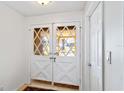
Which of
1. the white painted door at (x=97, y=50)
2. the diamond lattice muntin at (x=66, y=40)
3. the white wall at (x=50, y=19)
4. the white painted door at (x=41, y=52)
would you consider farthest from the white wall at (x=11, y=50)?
the white painted door at (x=97, y=50)

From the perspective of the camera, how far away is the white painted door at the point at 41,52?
338cm

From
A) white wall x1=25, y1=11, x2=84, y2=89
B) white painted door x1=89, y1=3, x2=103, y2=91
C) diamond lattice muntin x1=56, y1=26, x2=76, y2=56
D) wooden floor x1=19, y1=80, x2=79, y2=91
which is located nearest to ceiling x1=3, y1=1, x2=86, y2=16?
white wall x1=25, y1=11, x2=84, y2=89

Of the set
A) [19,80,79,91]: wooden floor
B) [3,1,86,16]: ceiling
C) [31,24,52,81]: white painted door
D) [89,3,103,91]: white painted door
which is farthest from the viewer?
[31,24,52,81]: white painted door

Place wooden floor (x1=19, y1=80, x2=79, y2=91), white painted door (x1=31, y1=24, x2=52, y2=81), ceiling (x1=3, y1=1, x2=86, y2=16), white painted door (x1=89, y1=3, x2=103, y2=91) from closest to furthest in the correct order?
white painted door (x1=89, y1=3, x2=103, y2=91) → ceiling (x1=3, y1=1, x2=86, y2=16) → wooden floor (x1=19, y1=80, x2=79, y2=91) → white painted door (x1=31, y1=24, x2=52, y2=81)

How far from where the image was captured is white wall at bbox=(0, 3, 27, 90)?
260cm

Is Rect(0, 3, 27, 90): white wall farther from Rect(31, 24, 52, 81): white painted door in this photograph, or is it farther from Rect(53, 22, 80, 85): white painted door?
Rect(53, 22, 80, 85): white painted door

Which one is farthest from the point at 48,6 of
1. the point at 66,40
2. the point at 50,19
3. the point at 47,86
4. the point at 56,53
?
the point at 47,86

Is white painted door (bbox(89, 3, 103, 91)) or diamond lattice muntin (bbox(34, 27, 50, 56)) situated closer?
white painted door (bbox(89, 3, 103, 91))

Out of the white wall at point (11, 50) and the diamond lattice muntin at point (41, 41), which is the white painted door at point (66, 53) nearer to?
the diamond lattice muntin at point (41, 41)

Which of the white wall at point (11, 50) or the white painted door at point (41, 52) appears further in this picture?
the white painted door at point (41, 52)

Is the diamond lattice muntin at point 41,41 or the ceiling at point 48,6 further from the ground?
the ceiling at point 48,6

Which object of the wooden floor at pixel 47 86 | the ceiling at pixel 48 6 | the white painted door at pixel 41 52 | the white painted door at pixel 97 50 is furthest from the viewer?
the white painted door at pixel 41 52

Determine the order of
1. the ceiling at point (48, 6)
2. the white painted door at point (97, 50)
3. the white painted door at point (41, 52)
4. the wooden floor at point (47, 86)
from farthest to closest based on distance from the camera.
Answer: the white painted door at point (41, 52) < the wooden floor at point (47, 86) < the ceiling at point (48, 6) < the white painted door at point (97, 50)

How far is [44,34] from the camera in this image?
3453 millimetres
